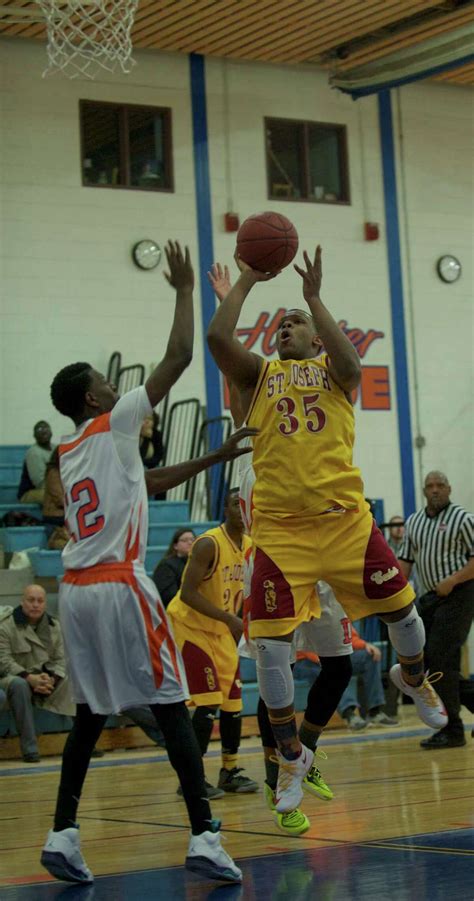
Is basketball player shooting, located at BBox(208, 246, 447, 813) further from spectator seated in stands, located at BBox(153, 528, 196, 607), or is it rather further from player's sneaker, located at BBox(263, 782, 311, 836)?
spectator seated in stands, located at BBox(153, 528, 196, 607)

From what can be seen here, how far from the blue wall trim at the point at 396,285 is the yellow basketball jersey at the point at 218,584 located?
949 centimetres

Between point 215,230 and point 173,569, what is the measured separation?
6.13 metres

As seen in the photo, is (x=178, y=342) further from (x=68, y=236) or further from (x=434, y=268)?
(x=434, y=268)

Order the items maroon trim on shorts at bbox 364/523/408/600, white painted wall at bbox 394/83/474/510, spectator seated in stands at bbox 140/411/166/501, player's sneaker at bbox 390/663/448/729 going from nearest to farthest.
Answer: maroon trim on shorts at bbox 364/523/408/600 < player's sneaker at bbox 390/663/448/729 < spectator seated in stands at bbox 140/411/166/501 < white painted wall at bbox 394/83/474/510

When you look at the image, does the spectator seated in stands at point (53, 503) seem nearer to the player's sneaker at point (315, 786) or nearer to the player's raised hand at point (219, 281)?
the player's raised hand at point (219, 281)

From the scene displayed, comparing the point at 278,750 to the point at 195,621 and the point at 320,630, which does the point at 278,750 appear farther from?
the point at 195,621

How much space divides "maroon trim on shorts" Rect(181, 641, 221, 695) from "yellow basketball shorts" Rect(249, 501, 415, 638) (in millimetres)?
2069

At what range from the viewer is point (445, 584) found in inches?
367

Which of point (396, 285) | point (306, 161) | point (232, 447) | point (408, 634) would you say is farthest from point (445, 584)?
point (306, 161)

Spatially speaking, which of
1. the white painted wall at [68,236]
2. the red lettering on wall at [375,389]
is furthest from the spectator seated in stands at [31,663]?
the red lettering on wall at [375,389]

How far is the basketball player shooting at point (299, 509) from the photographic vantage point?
530cm

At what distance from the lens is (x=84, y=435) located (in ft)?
15.5

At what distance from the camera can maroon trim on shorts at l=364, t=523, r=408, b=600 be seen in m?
5.37

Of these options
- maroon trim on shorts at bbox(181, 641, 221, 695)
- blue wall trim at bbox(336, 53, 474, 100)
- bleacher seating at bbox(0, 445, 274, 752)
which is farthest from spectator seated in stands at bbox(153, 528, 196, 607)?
blue wall trim at bbox(336, 53, 474, 100)
